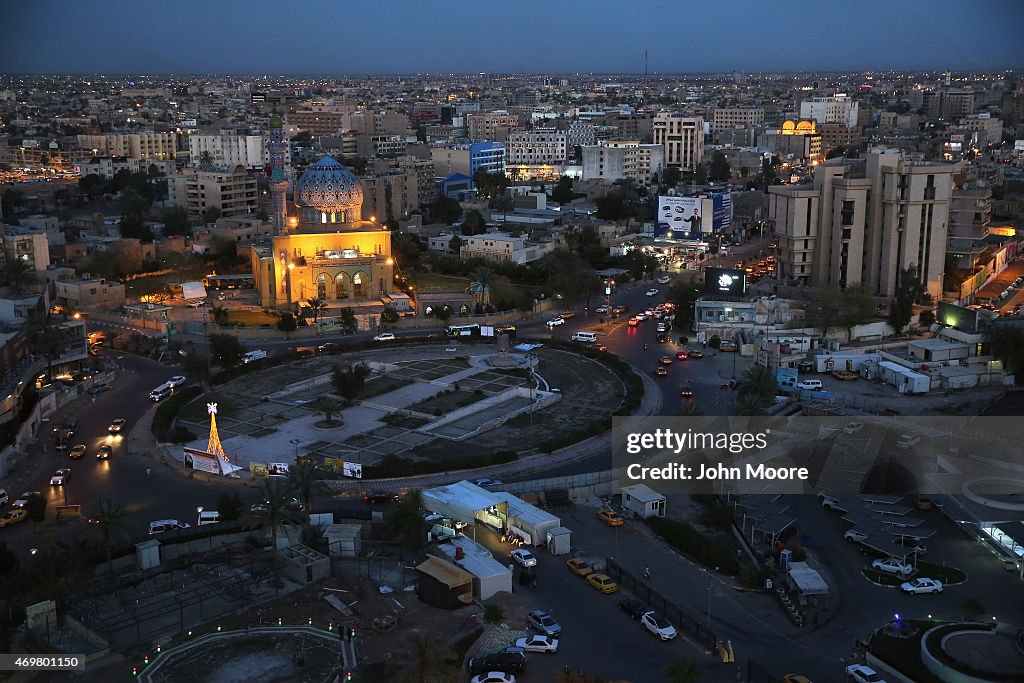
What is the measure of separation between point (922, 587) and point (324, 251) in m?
21.3

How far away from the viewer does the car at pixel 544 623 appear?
12.3 meters

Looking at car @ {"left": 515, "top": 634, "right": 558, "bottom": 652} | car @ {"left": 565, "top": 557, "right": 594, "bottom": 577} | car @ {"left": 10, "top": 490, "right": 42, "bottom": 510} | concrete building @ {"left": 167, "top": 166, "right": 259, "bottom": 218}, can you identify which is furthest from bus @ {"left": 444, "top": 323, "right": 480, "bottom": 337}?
Answer: concrete building @ {"left": 167, "top": 166, "right": 259, "bottom": 218}

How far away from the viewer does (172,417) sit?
816 inches

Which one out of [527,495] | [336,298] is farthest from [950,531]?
[336,298]

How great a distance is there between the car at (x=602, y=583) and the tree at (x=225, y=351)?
483 inches

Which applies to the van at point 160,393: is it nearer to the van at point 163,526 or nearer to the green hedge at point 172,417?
the green hedge at point 172,417

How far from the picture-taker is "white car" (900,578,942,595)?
543 inches

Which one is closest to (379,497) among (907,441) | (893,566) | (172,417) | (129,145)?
(172,417)

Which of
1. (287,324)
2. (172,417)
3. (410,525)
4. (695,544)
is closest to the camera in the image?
(410,525)

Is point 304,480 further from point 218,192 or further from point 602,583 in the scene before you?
point 218,192

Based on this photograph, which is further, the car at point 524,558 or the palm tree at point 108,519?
the car at point 524,558

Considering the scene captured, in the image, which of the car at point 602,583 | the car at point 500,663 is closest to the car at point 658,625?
the car at point 602,583

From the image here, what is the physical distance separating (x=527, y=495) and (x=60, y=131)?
2777 inches

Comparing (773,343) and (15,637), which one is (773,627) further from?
(773,343)
